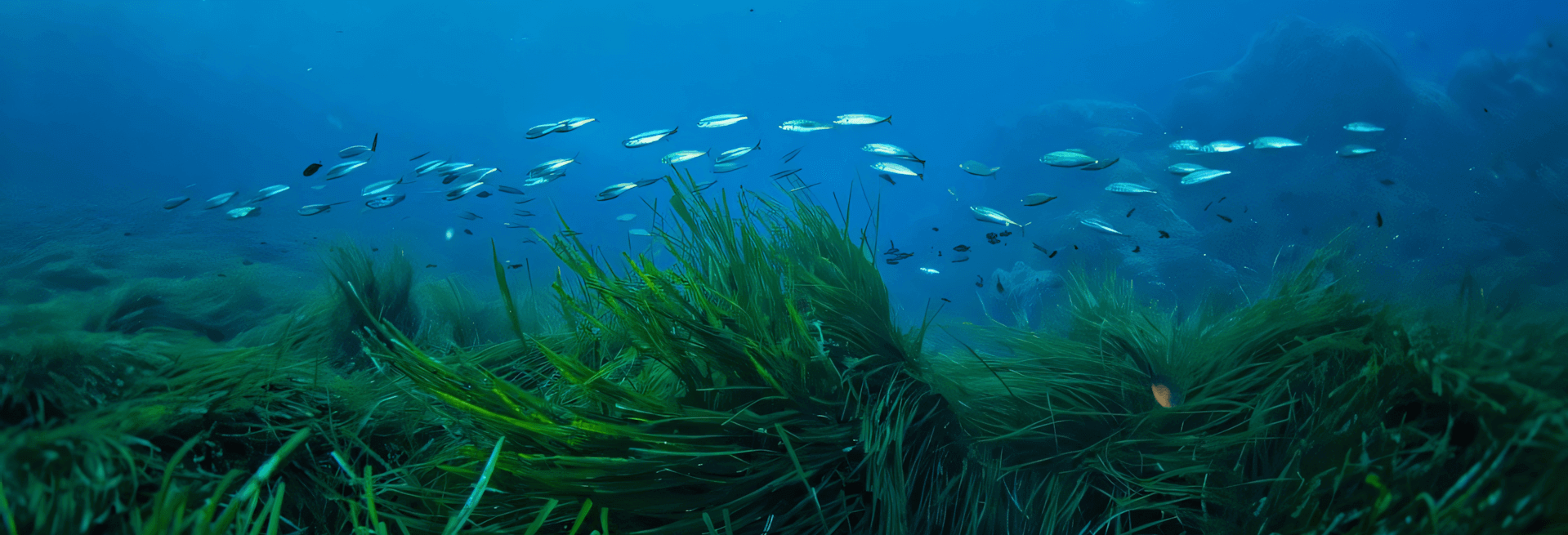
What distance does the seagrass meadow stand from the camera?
79 cm

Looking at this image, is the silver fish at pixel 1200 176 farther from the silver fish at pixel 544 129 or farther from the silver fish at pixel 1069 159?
the silver fish at pixel 544 129

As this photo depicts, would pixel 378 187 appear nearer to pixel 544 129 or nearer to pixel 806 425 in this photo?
pixel 544 129

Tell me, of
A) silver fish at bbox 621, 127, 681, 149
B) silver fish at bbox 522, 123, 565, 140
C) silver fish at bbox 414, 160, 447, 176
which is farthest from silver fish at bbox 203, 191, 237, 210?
silver fish at bbox 621, 127, 681, 149

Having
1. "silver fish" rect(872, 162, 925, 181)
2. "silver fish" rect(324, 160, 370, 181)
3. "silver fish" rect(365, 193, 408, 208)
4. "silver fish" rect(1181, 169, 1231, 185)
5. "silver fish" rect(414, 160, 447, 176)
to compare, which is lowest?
"silver fish" rect(1181, 169, 1231, 185)

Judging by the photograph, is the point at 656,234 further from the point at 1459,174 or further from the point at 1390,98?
the point at 1390,98

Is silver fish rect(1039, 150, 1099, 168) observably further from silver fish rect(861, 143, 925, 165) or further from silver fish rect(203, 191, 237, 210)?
silver fish rect(203, 191, 237, 210)

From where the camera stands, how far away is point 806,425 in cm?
125

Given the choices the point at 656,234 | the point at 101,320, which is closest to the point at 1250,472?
the point at 656,234

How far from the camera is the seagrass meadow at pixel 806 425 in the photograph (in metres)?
0.79

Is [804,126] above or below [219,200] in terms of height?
above

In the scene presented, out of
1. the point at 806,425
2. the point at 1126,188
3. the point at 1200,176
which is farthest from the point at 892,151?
the point at 806,425

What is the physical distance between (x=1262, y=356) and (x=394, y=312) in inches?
148

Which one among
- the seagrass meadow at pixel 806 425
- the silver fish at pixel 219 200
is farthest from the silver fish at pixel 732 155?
the silver fish at pixel 219 200

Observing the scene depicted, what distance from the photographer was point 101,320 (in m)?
2.50
